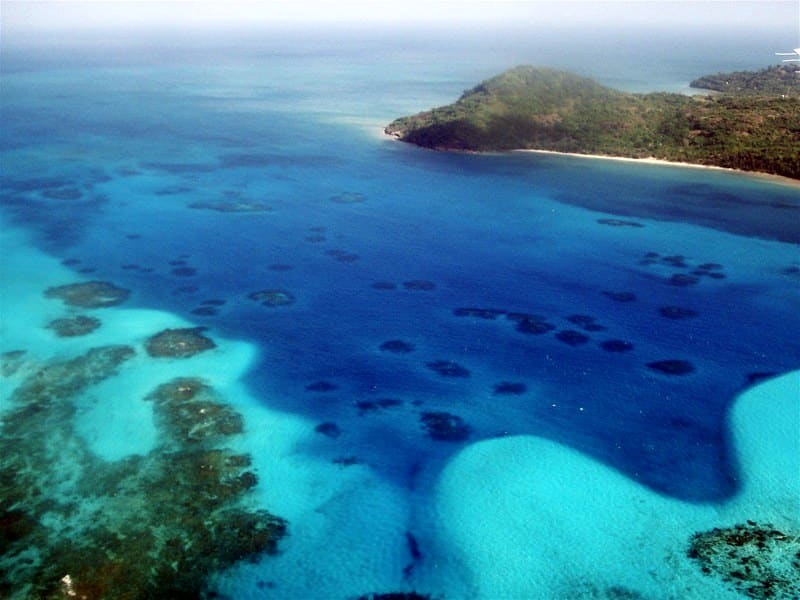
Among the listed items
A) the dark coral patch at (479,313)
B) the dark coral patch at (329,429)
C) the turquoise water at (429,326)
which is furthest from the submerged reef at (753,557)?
the dark coral patch at (479,313)

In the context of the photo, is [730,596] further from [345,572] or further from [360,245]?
[360,245]

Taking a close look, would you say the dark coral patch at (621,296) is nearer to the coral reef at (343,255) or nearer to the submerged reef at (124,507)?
the coral reef at (343,255)

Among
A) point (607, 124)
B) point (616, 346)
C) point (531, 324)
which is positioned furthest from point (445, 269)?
point (607, 124)

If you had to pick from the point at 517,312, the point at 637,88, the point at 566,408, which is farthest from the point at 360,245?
the point at 637,88

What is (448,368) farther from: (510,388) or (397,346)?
(397,346)

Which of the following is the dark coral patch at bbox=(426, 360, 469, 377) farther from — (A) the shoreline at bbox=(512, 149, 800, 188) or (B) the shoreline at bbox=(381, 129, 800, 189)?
(A) the shoreline at bbox=(512, 149, 800, 188)

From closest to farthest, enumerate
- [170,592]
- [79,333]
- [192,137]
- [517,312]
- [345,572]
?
[170,592]
[345,572]
[79,333]
[517,312]
[192,137]
